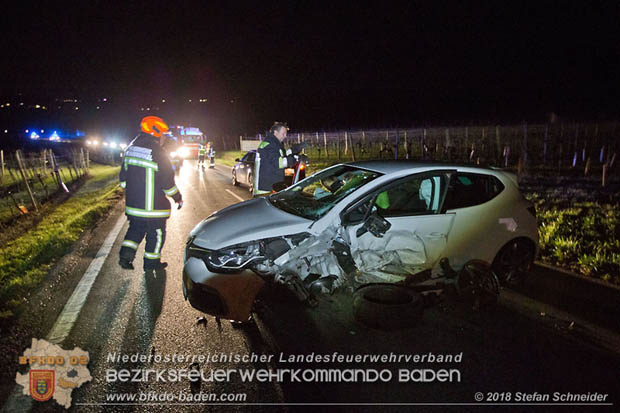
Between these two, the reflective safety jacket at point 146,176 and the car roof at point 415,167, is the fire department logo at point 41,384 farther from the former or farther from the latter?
the car roof at point 415,167

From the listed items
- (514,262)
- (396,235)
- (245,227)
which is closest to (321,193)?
(396,235)

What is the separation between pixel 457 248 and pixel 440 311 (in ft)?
2.19

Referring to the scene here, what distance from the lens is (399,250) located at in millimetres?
3789

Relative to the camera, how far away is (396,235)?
3.76m

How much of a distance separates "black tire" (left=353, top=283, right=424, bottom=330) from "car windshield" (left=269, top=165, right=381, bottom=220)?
0.87 meters

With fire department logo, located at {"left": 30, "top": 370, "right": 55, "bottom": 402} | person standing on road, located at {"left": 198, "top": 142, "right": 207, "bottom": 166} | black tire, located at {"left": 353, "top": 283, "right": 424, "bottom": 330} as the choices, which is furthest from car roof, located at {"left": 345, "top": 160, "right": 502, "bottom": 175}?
person standing on road, located at {"left": 198, "top": 142, "right": 207, "bottom": 166}

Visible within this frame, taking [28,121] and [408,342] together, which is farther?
[28,121]

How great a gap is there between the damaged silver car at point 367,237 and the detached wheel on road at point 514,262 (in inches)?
0.5

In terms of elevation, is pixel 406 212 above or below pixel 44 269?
above

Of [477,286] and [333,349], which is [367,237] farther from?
[477,286]

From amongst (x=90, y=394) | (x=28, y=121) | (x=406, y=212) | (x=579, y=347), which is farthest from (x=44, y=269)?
(x=28, y=121)

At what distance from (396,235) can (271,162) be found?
3.07m

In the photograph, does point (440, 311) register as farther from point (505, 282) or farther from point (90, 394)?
point (90, 394)

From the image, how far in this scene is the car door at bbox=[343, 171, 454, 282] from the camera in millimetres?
3682
